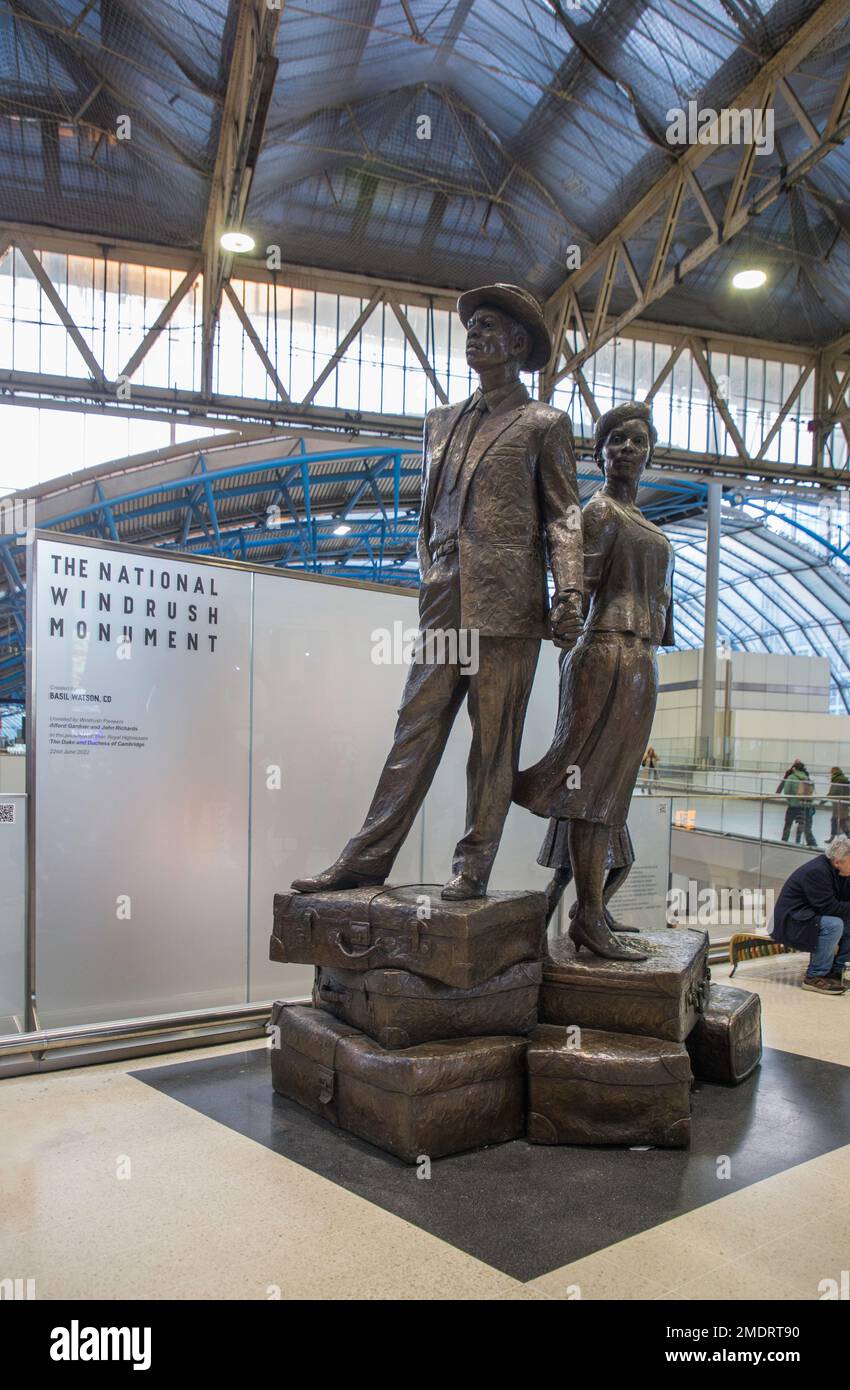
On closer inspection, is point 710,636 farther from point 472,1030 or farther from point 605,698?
point 472,1030

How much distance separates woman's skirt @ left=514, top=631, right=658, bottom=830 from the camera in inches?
154

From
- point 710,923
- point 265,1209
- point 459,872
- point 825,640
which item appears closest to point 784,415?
point 710,923

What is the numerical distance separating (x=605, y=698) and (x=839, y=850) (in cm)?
328

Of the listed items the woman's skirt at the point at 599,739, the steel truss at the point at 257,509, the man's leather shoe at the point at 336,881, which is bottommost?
the man's leather shoe at the point at 336,881

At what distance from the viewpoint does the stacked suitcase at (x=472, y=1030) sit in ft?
11.0

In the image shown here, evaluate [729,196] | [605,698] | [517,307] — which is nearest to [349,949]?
[605,698]

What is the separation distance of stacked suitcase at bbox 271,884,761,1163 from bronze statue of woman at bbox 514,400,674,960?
0.29 meters

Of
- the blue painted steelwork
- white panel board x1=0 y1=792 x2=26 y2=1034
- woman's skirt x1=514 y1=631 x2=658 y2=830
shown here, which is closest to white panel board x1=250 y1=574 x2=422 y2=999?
white panel board x1=0 y1=792 x2=26 y2=1034

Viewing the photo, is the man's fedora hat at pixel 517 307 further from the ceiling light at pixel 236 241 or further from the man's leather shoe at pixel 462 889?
the ceiling light at pixel 236 241

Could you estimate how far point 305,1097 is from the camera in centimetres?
377

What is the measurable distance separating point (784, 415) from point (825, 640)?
23912 millimetres

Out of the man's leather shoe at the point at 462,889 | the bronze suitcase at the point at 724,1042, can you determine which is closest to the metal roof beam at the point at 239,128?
the man's leather shoe at the point at 462,889

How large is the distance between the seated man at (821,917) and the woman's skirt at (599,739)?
9.91 feet

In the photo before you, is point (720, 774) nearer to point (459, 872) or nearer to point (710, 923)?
point (710, 923)
